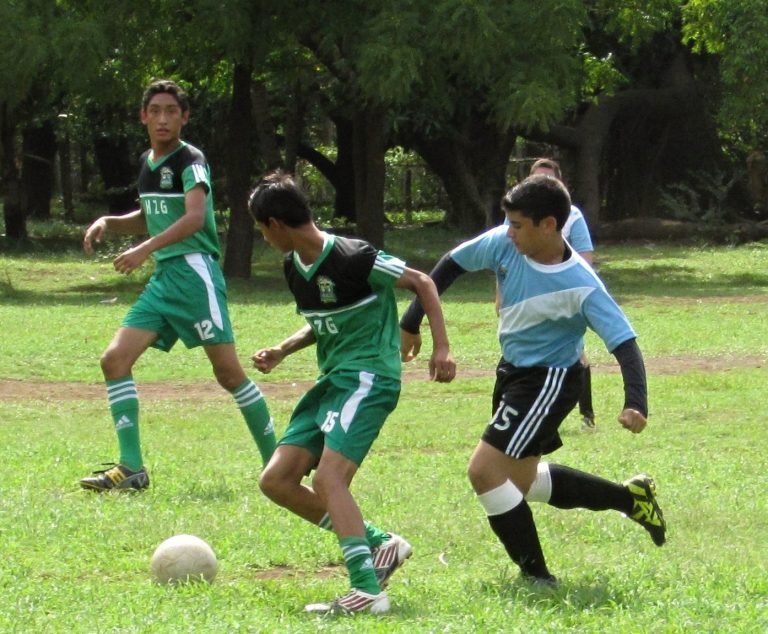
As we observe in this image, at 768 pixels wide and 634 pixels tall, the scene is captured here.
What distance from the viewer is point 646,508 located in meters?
5.80

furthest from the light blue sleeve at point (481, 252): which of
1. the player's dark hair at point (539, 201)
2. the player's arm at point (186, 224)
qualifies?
the player's arm at point (186, 224)

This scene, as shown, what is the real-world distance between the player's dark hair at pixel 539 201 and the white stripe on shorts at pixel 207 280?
2.50 meters

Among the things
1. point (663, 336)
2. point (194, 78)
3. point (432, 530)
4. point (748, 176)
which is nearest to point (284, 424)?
point (432, 530)

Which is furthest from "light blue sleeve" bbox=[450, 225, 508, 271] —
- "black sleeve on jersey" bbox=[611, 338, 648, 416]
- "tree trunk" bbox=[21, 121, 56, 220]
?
"tree trunk" bbox=[21, 121, 56, 220]

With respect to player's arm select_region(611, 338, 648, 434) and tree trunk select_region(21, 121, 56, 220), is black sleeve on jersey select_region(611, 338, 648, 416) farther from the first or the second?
tree trunk select_region(21, 121, 56, 220)

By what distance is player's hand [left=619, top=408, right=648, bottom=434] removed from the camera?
16.0ft

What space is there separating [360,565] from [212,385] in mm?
7799

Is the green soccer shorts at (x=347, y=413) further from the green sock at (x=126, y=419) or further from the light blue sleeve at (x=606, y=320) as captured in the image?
the green sock at (x=126, y=419)

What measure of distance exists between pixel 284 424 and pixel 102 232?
3145mm

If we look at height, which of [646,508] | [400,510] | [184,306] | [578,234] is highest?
[578,234]

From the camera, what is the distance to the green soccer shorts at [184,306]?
737 cm

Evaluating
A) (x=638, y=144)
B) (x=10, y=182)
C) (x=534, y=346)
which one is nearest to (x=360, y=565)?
(x=534, y=346)

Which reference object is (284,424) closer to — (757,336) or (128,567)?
Result: (128,567)

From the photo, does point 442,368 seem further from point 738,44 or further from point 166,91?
point 738,44
